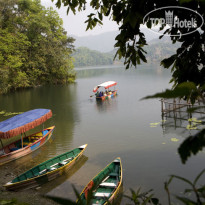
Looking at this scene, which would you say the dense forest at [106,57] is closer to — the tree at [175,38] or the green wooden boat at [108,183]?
the green wooden boat at [108,183]

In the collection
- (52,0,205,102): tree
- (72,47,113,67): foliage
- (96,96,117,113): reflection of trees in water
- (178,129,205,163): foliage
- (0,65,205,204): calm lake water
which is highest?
(72,47,113,67): foliage

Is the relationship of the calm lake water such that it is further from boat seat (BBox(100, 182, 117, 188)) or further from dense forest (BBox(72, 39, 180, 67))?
dense forest (BBox(72, 39, 180, 67))

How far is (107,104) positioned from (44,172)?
1676 cm

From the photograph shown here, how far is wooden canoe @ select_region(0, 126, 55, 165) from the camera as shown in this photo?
481 inches

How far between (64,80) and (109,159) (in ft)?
124

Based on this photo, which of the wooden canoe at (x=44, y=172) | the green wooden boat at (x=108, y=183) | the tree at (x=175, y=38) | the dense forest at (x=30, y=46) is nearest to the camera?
the tree at (x=175, y=38)

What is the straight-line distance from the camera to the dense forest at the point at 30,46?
124 feet

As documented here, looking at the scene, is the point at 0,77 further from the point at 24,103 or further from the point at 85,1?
the point at 85,1

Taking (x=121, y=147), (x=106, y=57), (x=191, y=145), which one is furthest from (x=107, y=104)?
(x=106, y=57)

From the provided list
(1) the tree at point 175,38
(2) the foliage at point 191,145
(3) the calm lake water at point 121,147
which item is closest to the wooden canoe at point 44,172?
(3) the calm lake water at point 121,147

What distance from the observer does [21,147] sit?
1410cm

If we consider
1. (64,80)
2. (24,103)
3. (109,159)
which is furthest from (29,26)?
(109,159)

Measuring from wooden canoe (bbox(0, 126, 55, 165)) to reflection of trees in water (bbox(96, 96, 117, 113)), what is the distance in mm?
9321

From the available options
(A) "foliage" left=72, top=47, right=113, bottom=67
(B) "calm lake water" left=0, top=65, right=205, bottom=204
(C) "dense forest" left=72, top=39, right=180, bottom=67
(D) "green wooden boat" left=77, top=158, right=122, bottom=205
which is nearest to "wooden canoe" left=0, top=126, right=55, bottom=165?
(B) "calm lake water" left=0, top=65, right=205, bottom=204
